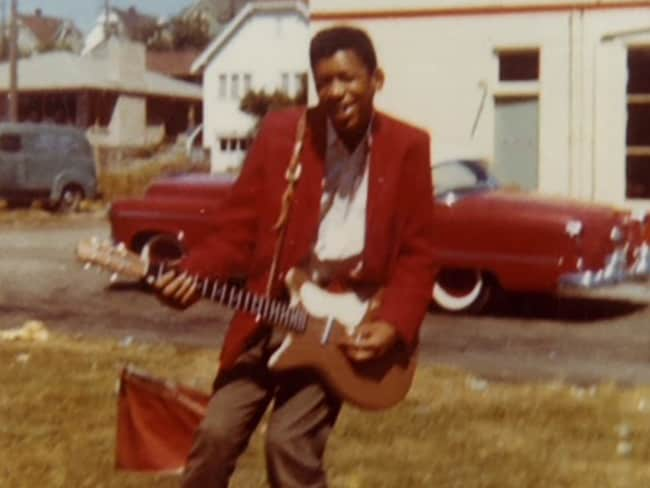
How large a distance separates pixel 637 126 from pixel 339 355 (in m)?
12.8

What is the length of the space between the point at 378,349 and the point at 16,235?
2028 cm

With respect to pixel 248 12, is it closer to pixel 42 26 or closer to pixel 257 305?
pixel 257 305

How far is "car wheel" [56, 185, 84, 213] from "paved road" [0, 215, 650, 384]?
1478 cm

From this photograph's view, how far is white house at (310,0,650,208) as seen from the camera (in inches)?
653

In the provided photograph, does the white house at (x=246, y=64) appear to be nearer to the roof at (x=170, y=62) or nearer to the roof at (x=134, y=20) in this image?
the roof at (x=170, y=62)

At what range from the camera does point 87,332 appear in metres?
11.2

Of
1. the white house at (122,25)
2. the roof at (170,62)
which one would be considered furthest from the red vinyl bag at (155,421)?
the white house at (122,25)

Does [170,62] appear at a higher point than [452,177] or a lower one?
higher

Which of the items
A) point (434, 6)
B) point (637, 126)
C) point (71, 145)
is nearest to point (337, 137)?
point (637, 126)

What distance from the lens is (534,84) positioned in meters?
16.8

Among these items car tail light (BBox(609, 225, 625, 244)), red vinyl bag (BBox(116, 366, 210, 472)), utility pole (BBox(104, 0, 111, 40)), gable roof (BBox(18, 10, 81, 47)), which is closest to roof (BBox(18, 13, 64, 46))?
gable roof (BBox(18, 10, 81, 47))

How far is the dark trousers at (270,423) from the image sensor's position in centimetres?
435

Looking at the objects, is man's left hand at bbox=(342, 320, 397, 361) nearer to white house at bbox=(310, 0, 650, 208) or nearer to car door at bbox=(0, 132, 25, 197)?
white house at bbox=(310, 0, 650, 208)

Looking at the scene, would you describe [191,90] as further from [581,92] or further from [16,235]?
[581,92]
